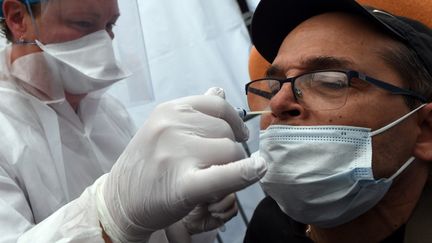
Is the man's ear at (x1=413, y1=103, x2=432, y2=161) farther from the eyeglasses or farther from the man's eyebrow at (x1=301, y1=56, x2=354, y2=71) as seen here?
the man's eyebrow at (x1=301, y1=56, x2=354, y2=71)

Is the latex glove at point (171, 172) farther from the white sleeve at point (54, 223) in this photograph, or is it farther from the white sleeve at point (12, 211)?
the white sleeve at point (12, 211)

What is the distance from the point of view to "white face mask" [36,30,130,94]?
1.68m

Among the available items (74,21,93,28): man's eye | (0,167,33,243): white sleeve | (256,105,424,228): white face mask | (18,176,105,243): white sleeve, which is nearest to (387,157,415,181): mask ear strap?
(256,105,424,228): white face mask

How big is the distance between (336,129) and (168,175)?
1.48 ft

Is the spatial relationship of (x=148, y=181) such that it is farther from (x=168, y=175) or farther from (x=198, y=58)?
(x=198, y=58)

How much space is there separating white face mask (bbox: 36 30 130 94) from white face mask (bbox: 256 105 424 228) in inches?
29.1

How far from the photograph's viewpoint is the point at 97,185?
128 cm

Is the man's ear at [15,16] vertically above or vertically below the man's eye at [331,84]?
above

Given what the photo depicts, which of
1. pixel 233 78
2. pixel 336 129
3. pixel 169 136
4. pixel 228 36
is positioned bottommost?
pixel 233 78

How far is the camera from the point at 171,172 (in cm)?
110

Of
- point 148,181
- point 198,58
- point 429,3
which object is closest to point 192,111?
point 148,181

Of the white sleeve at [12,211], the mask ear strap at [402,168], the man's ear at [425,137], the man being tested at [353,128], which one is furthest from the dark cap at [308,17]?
the white sleeve at [12,211]

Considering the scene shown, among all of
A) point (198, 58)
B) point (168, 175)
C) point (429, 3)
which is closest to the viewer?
point (168, 175)

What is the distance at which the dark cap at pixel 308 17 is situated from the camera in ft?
4.35
